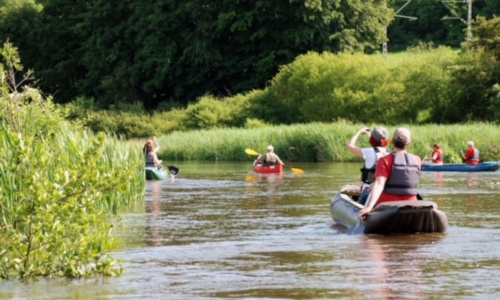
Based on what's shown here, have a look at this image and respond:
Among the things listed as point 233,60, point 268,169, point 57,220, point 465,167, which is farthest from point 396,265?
point 233,60

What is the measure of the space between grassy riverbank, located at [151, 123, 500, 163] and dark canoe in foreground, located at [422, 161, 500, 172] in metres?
4.38

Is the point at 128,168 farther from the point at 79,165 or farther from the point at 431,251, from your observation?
the point at 431,251

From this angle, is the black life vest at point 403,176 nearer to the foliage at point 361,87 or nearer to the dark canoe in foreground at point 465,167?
the dark canoe in foreground at point 465,167

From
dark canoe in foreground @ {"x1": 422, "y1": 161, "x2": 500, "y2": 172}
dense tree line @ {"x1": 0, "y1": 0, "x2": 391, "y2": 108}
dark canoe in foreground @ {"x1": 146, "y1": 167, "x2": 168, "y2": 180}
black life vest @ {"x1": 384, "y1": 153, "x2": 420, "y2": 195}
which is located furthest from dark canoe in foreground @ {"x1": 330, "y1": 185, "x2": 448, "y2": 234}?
dense tree line @ {"x1": 0, "y1": 0, "x2": 391, "y2": 108}

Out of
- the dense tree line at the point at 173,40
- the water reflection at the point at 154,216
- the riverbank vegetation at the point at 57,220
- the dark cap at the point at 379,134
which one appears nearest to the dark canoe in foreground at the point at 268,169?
the water reflection at the point at 154,216

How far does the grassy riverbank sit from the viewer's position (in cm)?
4300

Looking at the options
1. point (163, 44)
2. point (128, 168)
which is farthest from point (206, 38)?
point (128, 168)

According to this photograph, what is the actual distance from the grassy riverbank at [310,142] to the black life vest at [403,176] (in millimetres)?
25202

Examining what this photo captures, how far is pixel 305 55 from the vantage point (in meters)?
59.9

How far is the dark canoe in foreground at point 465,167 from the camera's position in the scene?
120 ft

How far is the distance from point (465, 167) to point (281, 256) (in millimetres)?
22035

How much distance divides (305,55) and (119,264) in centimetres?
4625

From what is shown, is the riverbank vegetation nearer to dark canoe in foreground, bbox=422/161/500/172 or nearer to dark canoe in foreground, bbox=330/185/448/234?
dark canoe in foreground, bbox=330/185/448/234

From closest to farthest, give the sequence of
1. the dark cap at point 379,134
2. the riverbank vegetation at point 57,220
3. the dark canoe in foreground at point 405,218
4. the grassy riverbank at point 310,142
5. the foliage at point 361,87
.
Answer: the riverbank vegetation at point 57,220 < the dark canoe in foreground at point 405,218 < the dark cap at point 379,134 < the grassy riverbank at point 310,142 < the foliage at point 361,87
